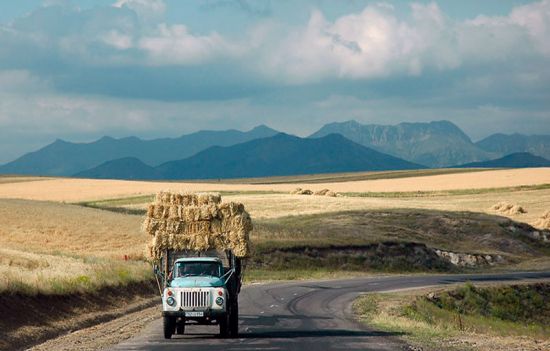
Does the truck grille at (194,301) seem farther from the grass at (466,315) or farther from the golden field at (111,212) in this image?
the golden field at (111,212)

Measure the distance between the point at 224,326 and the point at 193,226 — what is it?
7016 millimetres

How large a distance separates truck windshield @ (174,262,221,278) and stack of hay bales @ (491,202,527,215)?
7056cm

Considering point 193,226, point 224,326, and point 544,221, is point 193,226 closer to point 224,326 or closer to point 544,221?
point 224,326

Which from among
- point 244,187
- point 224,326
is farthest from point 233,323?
point 244,187

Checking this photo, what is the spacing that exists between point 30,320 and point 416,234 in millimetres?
55609

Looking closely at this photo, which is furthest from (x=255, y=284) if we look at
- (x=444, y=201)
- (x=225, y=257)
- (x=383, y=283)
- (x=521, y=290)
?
(x=444, y=201)

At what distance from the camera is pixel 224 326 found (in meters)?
27.0

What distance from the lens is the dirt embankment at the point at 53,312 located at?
1058 inches

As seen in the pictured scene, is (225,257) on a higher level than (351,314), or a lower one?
higher

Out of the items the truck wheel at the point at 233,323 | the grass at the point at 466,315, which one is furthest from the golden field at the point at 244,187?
the truck wheel at the point at 233,323

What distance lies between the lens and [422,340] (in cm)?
2695

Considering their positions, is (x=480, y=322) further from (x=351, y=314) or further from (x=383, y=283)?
(x=383, y=283)

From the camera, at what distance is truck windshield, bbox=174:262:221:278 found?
2764 centimetres

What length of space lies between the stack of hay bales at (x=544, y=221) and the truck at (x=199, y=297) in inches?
2536
